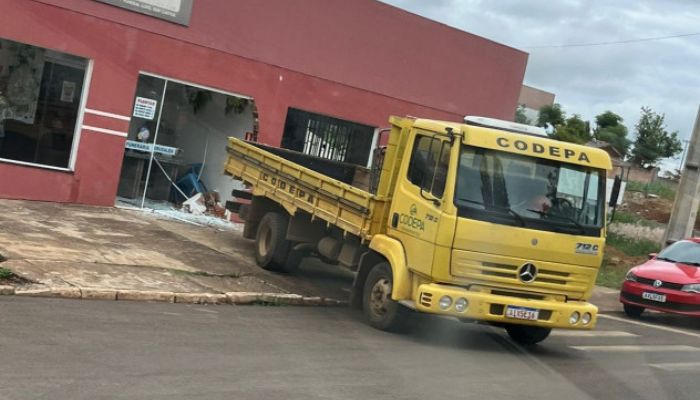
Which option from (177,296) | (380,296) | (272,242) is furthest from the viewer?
(272,242)

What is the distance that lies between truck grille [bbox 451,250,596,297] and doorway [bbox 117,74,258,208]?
9173 millimetres

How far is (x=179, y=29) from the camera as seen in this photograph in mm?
15867

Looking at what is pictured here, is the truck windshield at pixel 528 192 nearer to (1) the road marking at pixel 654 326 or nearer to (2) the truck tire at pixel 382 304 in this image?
(2) the truck tire at pixel 382 304

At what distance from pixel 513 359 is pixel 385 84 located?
437 inches

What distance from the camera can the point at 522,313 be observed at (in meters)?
9.02

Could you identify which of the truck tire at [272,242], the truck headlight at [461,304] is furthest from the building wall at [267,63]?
the truck headlight at [461,304]

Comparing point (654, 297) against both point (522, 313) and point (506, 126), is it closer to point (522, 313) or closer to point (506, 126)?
point (506, 126)

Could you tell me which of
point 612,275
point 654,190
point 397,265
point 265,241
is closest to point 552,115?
point 654,190

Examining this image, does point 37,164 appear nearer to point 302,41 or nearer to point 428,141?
point 302,41

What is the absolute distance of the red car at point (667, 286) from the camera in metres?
14.4

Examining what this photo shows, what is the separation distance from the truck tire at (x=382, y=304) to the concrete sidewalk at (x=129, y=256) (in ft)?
5.23

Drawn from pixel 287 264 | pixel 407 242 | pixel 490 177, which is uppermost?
pixel 490 177

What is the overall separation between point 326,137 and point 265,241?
21.2 feet

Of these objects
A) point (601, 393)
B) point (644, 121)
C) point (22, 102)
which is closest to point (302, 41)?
point (22, 102)
